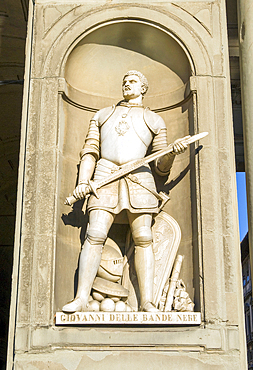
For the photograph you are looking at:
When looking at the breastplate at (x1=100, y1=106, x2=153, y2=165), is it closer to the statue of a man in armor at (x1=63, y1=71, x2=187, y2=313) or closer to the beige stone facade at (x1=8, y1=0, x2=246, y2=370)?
the statue of a man in armor at (x1=63, y1=71, x2=187, y2=313)

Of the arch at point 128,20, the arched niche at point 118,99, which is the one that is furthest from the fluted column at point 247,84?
the arched niche at point 118,99

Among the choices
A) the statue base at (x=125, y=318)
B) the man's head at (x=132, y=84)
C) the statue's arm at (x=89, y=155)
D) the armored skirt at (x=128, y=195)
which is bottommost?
the statue base at (x=125, y=318)

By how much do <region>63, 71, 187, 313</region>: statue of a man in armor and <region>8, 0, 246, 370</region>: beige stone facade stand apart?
1.19 feet

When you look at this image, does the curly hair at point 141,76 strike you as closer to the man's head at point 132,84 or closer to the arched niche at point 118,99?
the man's head at point 132,84

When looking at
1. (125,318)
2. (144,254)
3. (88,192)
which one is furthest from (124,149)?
(125,318)

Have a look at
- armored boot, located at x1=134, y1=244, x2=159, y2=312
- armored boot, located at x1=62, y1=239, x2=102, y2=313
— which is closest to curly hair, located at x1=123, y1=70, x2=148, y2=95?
armored boot, located at x1=134, y1=244, x2=159, y2=312

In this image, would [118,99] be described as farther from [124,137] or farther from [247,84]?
[247,84]

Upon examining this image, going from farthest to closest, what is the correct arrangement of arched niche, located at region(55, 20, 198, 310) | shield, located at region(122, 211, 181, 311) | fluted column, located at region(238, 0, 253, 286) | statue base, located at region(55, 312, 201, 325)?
arched niche, located at region(55, 20, 198, 310) → fluted column, located at region(238, 0, 253, 286) → shield, located at region(122, 211, 181, 311) → statue base, located at region(55, 312, 201, 325)

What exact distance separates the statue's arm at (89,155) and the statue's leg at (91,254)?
0.50 meters

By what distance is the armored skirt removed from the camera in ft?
24.7

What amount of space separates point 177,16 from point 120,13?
2.71 feet

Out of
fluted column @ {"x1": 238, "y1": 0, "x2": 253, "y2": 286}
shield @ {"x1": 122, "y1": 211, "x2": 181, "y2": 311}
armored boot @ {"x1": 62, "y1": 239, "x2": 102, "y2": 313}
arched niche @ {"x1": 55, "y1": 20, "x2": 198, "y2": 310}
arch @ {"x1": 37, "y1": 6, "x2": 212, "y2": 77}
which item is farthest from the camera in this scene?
arch @ {"x1": 37, "y1": 6, "x2": 212, "y2": 77}

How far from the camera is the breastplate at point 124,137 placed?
7.87 meters

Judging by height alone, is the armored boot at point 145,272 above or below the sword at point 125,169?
below
